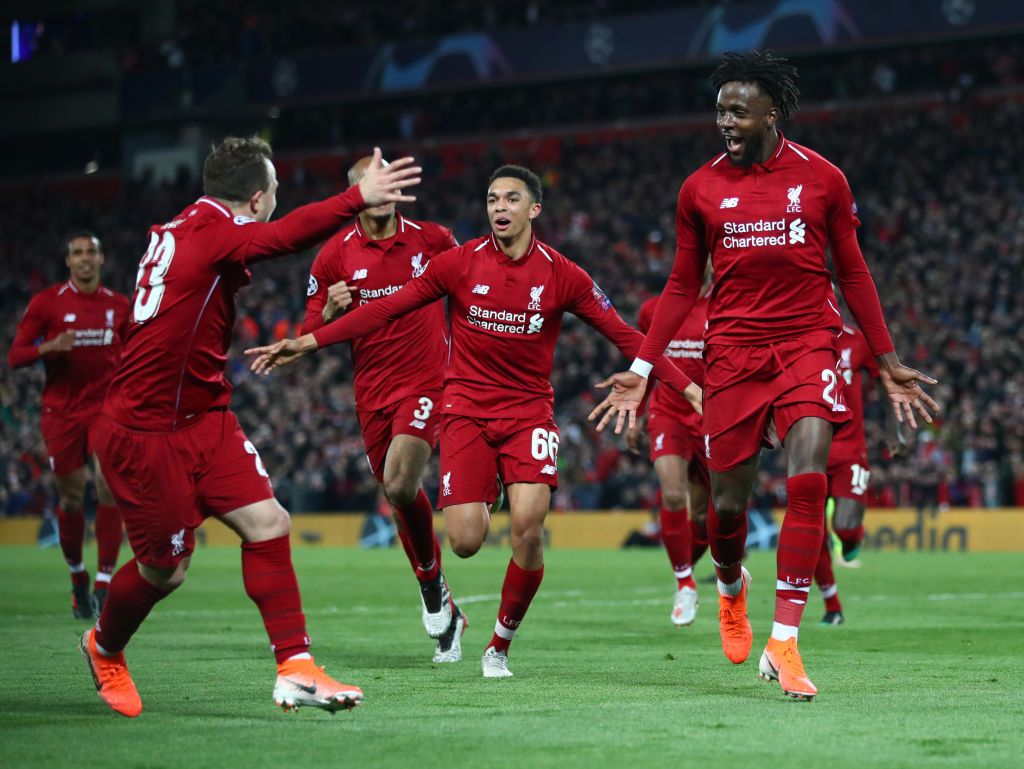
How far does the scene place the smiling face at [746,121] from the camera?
24.8 ft

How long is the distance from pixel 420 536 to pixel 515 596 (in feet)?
4.75

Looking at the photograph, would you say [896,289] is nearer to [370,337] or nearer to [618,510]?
[618,510]

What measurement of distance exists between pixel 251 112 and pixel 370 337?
3939 centimetres

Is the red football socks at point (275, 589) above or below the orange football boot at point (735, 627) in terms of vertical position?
above

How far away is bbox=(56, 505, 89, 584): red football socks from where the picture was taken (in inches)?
508

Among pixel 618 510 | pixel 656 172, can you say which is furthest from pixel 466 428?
pixel 656 172

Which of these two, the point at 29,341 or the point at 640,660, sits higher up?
the point at 29,341

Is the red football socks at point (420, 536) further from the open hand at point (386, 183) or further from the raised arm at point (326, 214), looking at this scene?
the open hand at point (386, 183)

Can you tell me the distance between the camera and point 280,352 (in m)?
7.15

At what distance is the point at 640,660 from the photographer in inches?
352

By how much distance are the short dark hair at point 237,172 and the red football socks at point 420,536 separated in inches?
131

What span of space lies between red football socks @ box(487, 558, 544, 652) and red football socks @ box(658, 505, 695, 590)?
372 centimetres

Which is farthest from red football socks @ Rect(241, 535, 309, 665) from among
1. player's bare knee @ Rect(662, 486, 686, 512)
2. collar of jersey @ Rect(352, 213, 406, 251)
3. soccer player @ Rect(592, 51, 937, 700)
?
player's bare knee @ Rect(662, 486, 686, 512)

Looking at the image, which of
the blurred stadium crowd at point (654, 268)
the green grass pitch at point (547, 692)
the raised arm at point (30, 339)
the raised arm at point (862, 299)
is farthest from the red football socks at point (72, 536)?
the blurred stadium crowd at point (654, 268)
